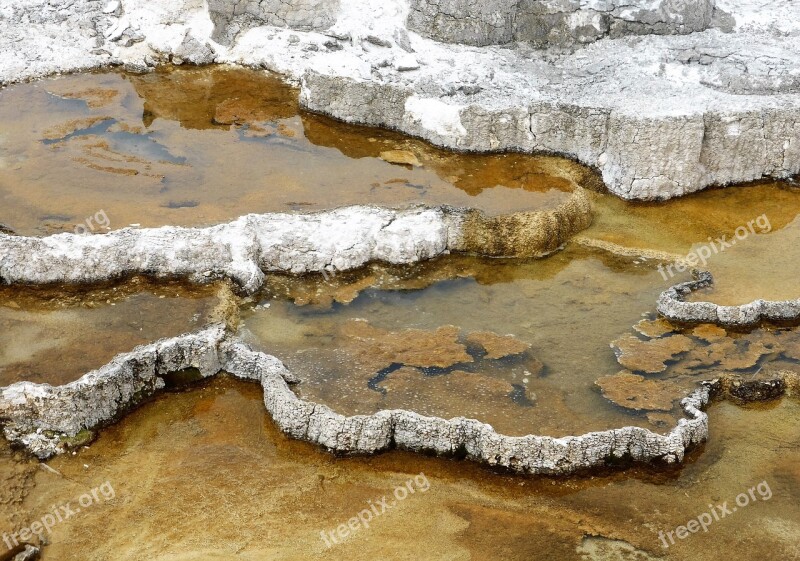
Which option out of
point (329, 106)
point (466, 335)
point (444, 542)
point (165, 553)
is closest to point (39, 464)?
point (165, 553)

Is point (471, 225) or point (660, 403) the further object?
point (471, 225)

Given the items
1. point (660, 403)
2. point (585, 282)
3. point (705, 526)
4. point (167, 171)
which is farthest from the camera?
point (167, 171)

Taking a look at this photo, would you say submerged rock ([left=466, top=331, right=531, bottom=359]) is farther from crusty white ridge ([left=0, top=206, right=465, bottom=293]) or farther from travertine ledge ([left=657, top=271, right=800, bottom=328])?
travertine ledge ([left=657, top=271, right=800, bottom=328])

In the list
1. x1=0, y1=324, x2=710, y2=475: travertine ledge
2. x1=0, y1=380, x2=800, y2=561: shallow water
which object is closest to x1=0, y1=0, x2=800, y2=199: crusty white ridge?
x1=0, y1=324, x2=710, y2=475: travertine ledge

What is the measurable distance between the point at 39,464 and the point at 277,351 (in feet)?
10.1

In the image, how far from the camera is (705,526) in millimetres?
8328

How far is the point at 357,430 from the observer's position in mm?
8984

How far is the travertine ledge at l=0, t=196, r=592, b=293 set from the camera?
11.1 m

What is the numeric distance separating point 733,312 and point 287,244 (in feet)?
21.0

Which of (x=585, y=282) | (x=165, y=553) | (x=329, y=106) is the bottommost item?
(x=165, y=553)

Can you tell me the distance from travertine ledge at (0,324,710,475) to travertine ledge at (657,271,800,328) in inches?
80.3

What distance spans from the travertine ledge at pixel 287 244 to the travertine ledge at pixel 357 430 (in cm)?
212

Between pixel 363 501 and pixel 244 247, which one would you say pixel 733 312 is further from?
pixel 244 247

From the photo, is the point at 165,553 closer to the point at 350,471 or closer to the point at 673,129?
the point at 350,471
